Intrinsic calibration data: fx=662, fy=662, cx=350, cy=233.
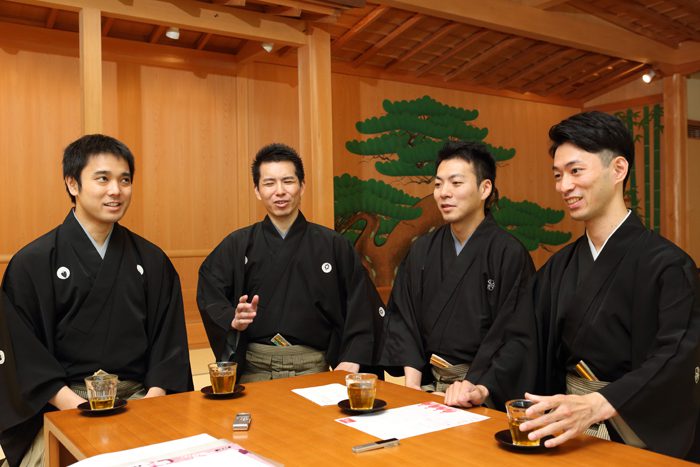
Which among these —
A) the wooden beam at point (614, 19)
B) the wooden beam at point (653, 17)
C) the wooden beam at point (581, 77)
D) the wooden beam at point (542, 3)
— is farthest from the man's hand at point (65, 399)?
the wooden beam at point (581, 77)

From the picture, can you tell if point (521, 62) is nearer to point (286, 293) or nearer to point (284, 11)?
point (284, 11)

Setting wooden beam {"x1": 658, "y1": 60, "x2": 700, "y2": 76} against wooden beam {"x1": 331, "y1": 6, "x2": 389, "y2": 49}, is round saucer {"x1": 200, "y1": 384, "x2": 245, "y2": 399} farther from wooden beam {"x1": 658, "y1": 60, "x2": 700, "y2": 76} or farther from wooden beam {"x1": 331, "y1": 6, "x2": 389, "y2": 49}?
wooden beam {"x1": 658, "y1": 60, "x2": 700, "y2": 76}

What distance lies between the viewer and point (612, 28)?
1004cm

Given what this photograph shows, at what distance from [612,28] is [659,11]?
68cm

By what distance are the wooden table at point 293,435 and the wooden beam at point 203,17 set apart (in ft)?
14.8

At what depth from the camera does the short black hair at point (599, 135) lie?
95.6 inches

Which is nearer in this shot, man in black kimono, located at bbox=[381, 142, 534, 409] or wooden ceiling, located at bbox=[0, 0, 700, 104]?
man in black kimono, located at bbox=[381, 142, 534, 409]

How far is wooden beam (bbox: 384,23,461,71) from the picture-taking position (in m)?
8.82

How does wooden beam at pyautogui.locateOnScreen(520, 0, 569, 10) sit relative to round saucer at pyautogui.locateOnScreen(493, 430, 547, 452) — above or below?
above

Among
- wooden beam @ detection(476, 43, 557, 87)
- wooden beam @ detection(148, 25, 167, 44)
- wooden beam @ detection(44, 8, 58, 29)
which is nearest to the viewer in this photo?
wooden beam @ detection(44, 8, 58, 29)

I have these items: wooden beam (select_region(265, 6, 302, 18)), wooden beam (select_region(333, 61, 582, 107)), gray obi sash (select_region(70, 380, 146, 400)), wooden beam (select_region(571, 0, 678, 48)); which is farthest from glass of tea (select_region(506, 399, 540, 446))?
wooden beam (select_region(571, 0, 678, 48))

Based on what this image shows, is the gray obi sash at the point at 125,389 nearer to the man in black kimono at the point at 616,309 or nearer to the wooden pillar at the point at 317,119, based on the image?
the man in black kimono at the point at 616,309

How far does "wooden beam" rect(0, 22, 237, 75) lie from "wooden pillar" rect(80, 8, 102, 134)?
66.9 inches

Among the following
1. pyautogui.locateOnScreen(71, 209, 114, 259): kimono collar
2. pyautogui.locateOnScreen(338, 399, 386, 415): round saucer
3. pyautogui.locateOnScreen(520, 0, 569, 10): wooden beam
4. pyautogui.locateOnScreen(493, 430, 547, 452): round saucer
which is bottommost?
pyautogui.locateOnScreen(493, 430, 547, 452): round saucer
